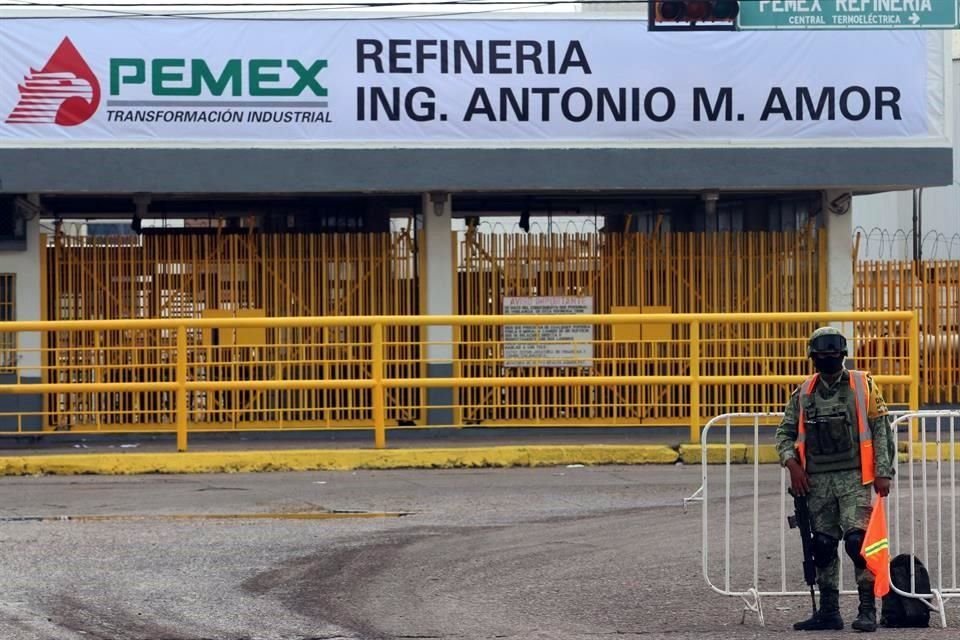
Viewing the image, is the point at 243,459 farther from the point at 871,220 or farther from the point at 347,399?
the point at 871,220

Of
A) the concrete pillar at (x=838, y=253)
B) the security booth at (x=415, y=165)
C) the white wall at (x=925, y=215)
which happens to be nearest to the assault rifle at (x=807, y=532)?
the security booth at (x=415, y=165)

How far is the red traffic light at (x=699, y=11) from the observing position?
16.4 m

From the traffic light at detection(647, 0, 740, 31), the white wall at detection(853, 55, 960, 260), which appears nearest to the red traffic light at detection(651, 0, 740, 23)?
the traffic light at detection(647, 0, 740, 31)

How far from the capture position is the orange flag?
8188mm

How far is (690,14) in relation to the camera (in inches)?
647

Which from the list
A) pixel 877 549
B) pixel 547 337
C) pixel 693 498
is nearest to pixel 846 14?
pixel 547 337

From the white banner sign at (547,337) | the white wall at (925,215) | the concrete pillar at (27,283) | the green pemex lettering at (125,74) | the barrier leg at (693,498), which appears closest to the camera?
the barrier leg at (693,498)

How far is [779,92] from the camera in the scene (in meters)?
18.1

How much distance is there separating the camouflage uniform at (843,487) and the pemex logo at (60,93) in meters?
11.3

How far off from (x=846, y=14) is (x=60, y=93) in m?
8.58

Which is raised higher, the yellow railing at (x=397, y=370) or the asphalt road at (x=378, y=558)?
the yellow railing at (x=397, y=370)

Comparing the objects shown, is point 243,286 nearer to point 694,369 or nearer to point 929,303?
point 694,369

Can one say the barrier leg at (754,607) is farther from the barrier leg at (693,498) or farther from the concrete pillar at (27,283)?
the concrete pillar at (27,283)

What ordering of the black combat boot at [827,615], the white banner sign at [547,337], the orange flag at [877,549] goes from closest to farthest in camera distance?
the orange flag at [877,549] < the black combat boot at [827,615] < the white banner sign at [547,337]
